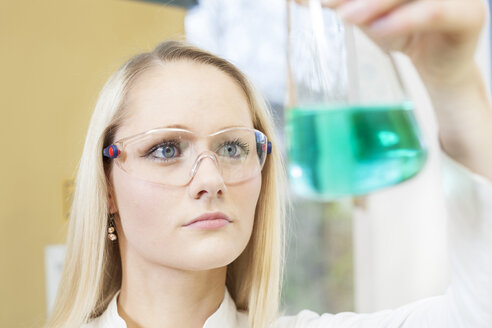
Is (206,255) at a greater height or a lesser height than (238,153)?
lesser

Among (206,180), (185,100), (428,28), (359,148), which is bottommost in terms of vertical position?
(206,180)

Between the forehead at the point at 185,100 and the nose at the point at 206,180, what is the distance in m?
0.09

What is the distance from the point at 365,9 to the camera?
25.3 inches

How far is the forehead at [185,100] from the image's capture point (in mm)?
1496

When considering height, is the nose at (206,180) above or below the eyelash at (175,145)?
below

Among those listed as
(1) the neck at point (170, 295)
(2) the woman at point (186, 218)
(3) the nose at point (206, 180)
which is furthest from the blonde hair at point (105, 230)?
(3) the nose at point (206, 180)

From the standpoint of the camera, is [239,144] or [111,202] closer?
[239,144]

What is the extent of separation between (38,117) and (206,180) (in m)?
1.23

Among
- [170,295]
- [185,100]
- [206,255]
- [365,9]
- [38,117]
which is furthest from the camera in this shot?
[38,117]

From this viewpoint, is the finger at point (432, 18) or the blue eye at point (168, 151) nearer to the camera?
the finger at point (432, 18)

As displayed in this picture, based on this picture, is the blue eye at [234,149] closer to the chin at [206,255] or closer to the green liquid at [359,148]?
the chin at [206,255]

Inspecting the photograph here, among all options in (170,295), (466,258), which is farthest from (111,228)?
(466,258)

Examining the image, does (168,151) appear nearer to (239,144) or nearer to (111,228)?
(239,144)

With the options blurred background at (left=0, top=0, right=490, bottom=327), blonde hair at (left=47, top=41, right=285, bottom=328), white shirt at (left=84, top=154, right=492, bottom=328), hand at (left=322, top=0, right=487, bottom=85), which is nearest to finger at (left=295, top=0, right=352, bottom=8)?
hand at (left=322, top=0, right=487, bottom=85)
